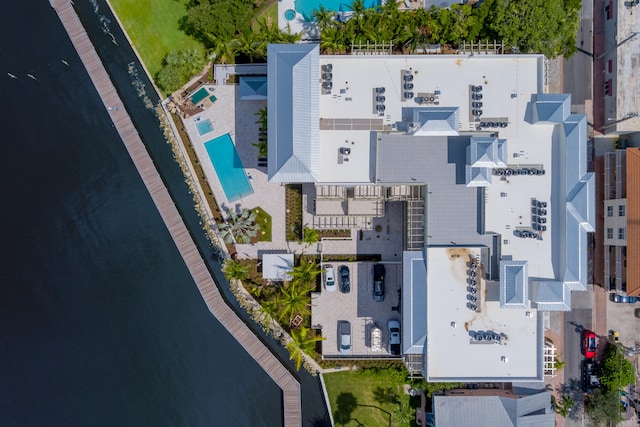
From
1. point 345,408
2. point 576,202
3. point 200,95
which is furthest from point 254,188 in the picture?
point 576,202

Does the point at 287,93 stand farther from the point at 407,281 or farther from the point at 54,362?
the point at 54,362

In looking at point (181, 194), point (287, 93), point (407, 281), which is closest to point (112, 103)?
point (181, 194)

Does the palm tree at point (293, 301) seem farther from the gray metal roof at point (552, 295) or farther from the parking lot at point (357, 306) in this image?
the gray metal roof at point (552, 295)

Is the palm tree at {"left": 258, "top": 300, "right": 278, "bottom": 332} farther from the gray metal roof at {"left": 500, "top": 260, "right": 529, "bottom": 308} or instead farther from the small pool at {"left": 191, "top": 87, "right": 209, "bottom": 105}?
the small pool at {"left": 191, "top": 87, "right": 209, "bottom": 105}

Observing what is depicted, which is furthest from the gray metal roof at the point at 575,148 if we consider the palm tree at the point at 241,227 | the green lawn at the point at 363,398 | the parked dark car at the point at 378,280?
the palm tree at the point at 241,227

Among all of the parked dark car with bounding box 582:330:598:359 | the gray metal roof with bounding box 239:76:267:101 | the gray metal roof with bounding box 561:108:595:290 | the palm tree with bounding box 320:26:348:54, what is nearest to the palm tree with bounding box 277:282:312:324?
the gray metal roof with bounding box 239:76:267:101
